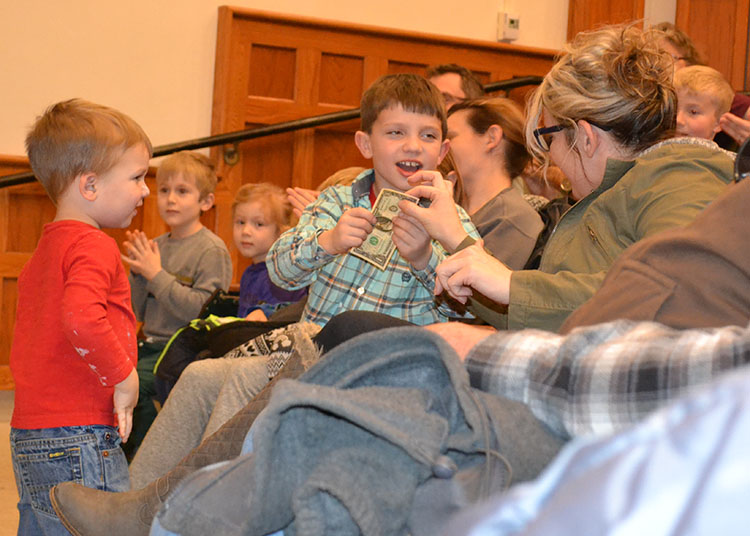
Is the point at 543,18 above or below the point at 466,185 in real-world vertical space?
above

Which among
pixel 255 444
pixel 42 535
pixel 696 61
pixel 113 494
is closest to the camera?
pixel 255 444

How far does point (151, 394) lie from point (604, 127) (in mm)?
2047

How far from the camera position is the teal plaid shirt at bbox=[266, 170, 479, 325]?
2.44m

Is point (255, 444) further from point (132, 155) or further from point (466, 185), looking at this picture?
point (466, 185)

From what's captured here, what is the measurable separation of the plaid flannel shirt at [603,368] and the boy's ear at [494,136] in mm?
2045

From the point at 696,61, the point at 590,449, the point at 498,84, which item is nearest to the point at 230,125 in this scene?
the point at 498,84

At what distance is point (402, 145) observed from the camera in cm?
252

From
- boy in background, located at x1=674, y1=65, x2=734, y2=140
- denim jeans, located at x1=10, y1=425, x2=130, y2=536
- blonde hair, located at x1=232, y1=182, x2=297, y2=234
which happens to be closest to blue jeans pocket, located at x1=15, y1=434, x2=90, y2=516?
denim jeans, located at x1=10, y1=425, x2=130, y2=536

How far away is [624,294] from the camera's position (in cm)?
112

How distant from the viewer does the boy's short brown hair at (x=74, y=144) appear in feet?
7.09

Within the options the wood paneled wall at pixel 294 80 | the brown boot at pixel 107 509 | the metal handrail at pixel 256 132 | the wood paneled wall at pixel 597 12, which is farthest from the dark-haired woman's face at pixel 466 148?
the wood paneled wall at pixel 597 12

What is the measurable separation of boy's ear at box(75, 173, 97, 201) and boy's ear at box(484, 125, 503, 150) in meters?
1.36

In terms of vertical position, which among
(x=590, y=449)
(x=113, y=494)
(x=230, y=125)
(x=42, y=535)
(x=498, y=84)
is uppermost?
(x=498, y=84)

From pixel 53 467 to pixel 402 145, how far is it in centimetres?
126
